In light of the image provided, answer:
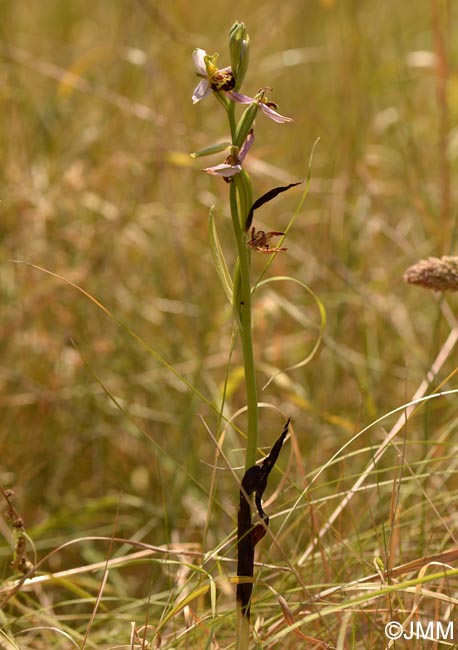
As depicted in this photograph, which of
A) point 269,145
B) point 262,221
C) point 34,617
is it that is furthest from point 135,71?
point 34,617

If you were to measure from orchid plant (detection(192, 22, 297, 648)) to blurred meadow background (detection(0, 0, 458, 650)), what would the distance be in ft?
1.05

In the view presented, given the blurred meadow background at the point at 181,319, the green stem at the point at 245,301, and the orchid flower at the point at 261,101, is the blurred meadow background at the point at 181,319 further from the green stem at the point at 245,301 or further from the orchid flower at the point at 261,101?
the orchid flower at the point at 261,101

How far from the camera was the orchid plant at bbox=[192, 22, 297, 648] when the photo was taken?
2.30ft

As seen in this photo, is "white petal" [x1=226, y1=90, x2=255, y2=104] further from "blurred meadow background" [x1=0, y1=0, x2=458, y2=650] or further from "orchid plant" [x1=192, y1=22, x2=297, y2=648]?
"blurred meadow background" [x1=0, y1=0, x2=458, y2=650]

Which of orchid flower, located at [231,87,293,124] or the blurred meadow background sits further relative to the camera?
the blurred meadow background

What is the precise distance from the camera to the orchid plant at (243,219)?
70 cm

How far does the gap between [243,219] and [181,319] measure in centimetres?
122

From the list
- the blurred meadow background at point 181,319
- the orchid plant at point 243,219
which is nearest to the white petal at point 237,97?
the orchid plant at point 243,219

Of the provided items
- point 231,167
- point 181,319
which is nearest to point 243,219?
point 231,167

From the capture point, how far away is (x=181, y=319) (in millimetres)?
1929

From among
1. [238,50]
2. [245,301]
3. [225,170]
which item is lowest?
[245,301]

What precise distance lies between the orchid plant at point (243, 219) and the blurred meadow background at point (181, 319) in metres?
0.32

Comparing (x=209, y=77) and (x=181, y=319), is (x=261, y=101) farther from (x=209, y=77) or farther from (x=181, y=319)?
(x=181, y=319)

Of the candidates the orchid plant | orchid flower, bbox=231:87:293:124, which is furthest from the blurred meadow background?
orchid flower, bbox=231:87:293:124
